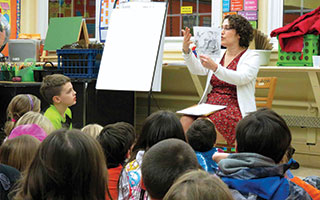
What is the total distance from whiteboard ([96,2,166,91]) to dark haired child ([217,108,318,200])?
259 centimetres

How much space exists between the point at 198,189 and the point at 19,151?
112 cm

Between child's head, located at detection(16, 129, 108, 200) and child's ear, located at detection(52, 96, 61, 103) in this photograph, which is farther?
child's ear, located at detection(52, 96, 61, 103)

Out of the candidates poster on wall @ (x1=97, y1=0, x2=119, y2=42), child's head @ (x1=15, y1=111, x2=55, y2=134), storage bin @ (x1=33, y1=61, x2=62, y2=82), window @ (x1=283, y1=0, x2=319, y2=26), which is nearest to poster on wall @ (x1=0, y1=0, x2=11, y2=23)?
poster on wall @ (x1=97, y1=0, x2=119, y2=42)

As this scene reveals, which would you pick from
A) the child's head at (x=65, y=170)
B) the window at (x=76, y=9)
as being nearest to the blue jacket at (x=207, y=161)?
the child's head at (x=65, y=170)

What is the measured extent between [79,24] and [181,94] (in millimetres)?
1362

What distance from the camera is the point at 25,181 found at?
139 cm

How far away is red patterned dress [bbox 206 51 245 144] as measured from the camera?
11.0ft

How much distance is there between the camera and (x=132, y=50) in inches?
181

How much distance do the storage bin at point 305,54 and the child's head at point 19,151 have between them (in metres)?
2.84

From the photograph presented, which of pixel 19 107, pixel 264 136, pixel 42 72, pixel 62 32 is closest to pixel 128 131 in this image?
pixel 264 136

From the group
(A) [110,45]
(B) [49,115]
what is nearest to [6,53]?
(A) [110,45]

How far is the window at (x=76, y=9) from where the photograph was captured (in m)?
6.21

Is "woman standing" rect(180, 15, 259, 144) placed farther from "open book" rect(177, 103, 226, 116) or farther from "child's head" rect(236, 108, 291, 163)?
"child's head" rect(236, 108, 291, 163)

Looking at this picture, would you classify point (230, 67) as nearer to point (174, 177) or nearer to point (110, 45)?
point (110, 45)
